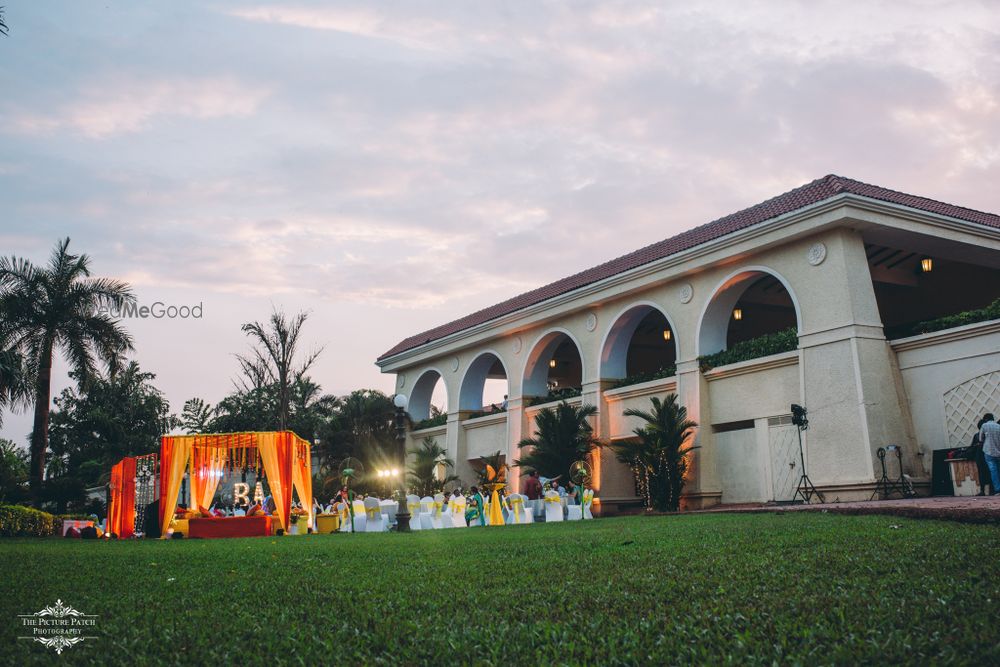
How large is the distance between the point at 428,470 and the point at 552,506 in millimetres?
11416

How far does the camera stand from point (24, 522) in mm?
21188

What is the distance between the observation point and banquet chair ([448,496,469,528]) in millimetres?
21484

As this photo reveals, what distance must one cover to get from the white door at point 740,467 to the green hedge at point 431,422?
1489 centimetres

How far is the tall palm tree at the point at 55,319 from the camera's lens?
23.8m

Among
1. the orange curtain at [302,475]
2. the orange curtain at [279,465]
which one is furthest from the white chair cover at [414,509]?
the orange curtain at [279,465]

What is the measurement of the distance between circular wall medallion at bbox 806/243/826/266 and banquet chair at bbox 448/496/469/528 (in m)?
11.4

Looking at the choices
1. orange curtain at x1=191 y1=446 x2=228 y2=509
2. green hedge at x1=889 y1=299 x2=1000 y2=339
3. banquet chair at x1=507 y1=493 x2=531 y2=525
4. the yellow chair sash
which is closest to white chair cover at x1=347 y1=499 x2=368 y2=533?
orange curtain at x1=191 y1=446 x2=228 y2=509

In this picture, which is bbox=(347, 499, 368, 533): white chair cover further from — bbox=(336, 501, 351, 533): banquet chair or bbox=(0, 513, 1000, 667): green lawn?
bbox=(0, 513, 1000, 667): green lawn

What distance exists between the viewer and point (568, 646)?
3242 mm

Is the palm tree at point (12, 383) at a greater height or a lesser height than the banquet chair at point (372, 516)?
greater

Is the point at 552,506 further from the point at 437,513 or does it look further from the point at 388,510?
the point at 388,510

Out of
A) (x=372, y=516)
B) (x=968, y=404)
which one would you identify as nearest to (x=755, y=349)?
(x=968, y=404)

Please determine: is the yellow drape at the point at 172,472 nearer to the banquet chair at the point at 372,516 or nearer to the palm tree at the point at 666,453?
the banquet chair at the point at 372,516

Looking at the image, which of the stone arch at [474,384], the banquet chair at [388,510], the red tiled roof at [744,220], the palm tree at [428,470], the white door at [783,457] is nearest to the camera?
the red tiled roof at [744,220]
